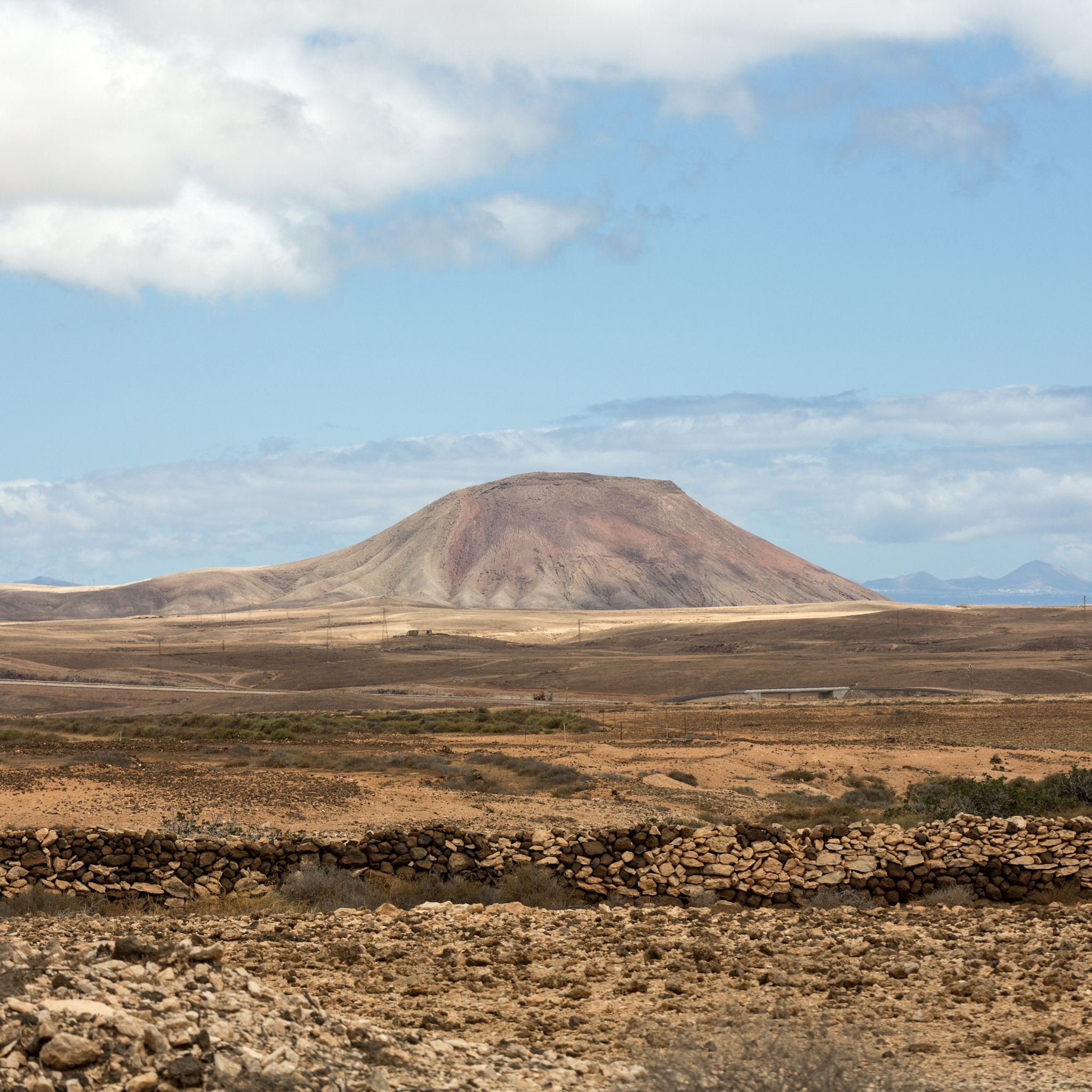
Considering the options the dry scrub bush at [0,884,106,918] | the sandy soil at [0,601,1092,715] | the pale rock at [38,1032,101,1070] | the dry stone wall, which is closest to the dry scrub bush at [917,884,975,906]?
the dry stone wall

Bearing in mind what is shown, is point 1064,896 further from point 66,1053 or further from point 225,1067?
point 66,1053

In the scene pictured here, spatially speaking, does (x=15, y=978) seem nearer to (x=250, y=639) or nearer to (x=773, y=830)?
(x=773, y=830)

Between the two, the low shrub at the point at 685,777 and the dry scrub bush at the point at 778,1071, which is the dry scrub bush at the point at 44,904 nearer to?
the dry scrub bush at the point at 778,1071

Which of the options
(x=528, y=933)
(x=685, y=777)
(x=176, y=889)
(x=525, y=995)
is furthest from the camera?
(x=685, y=777)

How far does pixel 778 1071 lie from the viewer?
5.77 meters

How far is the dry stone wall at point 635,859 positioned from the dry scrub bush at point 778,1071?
224 inches

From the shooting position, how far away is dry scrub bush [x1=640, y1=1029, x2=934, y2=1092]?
5590 mm

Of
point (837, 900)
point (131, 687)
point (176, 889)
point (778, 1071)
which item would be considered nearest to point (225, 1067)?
point (778, 1071)

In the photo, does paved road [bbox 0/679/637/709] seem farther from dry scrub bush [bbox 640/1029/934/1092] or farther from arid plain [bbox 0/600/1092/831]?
dry scrub bush [bbox 640/1029/934/1092]

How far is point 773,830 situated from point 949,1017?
16.6 feet

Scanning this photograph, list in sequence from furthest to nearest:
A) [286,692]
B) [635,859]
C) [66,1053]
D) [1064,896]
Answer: [286,692]
[635,859]
[1064,896]
[66,1053]

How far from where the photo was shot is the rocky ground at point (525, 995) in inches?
214

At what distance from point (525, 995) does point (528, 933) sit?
5.48 feet

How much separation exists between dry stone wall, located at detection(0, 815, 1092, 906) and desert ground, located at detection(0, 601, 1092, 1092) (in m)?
0.83
